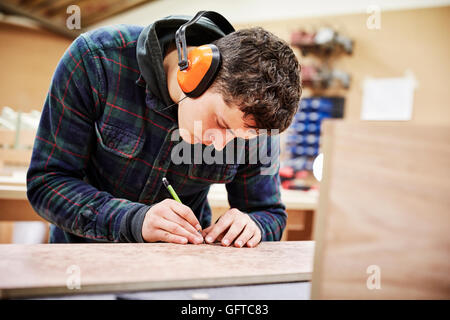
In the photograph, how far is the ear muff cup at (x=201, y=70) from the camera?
2.87 feet

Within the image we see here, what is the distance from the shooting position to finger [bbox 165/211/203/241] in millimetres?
852

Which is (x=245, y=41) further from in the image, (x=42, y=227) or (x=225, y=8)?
(x=225, y=8)

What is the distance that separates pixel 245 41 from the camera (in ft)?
2.88

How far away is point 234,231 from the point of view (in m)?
0.91

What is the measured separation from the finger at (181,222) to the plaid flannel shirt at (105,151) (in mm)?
68

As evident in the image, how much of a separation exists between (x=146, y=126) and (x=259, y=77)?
14.4 inches

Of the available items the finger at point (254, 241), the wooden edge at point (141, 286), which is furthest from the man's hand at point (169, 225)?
the wooden edge at point (141, 286)

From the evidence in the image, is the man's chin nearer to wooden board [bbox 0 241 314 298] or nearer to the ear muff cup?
the ear muff cup

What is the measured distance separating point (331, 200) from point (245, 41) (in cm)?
51

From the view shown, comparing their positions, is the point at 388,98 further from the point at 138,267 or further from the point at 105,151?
Result: the point at 138,267

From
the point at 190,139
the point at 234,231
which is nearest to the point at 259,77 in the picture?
the point at 190,139

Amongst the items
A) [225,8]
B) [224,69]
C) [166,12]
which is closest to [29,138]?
[224,69]

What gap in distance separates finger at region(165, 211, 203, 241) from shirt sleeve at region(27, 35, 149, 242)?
→ 8cm

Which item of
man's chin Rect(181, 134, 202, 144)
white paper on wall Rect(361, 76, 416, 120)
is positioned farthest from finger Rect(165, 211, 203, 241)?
white paper on wall Rect(361, 76, 416, 120)
